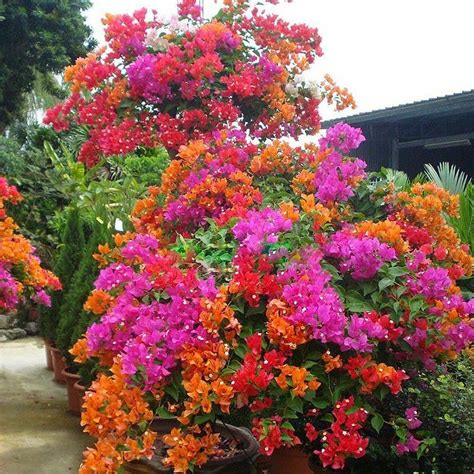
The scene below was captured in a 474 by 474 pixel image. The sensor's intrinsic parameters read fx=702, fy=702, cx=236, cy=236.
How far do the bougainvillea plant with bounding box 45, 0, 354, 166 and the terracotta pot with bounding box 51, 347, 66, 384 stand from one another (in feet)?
7.41

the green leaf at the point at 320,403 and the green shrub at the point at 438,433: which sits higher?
the green leaf at the point at 320,403

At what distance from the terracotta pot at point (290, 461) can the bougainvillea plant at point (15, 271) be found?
2498 mm

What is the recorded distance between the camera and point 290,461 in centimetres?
284

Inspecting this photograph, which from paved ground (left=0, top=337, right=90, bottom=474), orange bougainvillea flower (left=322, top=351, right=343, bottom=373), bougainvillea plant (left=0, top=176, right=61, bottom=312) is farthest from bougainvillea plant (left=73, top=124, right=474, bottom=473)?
bougainvillea plant (left=0, top=176, right=61, bottom=312)

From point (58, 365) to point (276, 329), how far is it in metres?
4.52

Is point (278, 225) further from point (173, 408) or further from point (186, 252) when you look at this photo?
point (173, 408)

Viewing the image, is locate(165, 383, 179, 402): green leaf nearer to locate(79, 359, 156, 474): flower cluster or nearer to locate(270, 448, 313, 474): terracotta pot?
locate(79, 359, 156, 474): flower cluster

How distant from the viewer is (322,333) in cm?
204

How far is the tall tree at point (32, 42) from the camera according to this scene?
14586 mm

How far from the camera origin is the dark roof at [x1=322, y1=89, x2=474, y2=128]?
6922 millimetres

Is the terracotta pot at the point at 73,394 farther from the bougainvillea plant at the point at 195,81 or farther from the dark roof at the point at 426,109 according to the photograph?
the dark roof at the point at 426,109

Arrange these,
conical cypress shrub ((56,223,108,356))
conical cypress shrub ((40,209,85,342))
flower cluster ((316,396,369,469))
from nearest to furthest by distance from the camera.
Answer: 1. flower cluster ((316,396,369,469))
2. conical cypress shrub ((56,223,108,356))
3. conical cypress shrub ((40,209,85,342))

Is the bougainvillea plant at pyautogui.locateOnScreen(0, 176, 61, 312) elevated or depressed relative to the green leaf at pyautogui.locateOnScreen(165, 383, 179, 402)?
elevated

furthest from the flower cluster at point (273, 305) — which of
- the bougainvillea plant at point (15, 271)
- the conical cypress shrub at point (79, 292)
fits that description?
the conical cypress shrub at point (79, 292)
